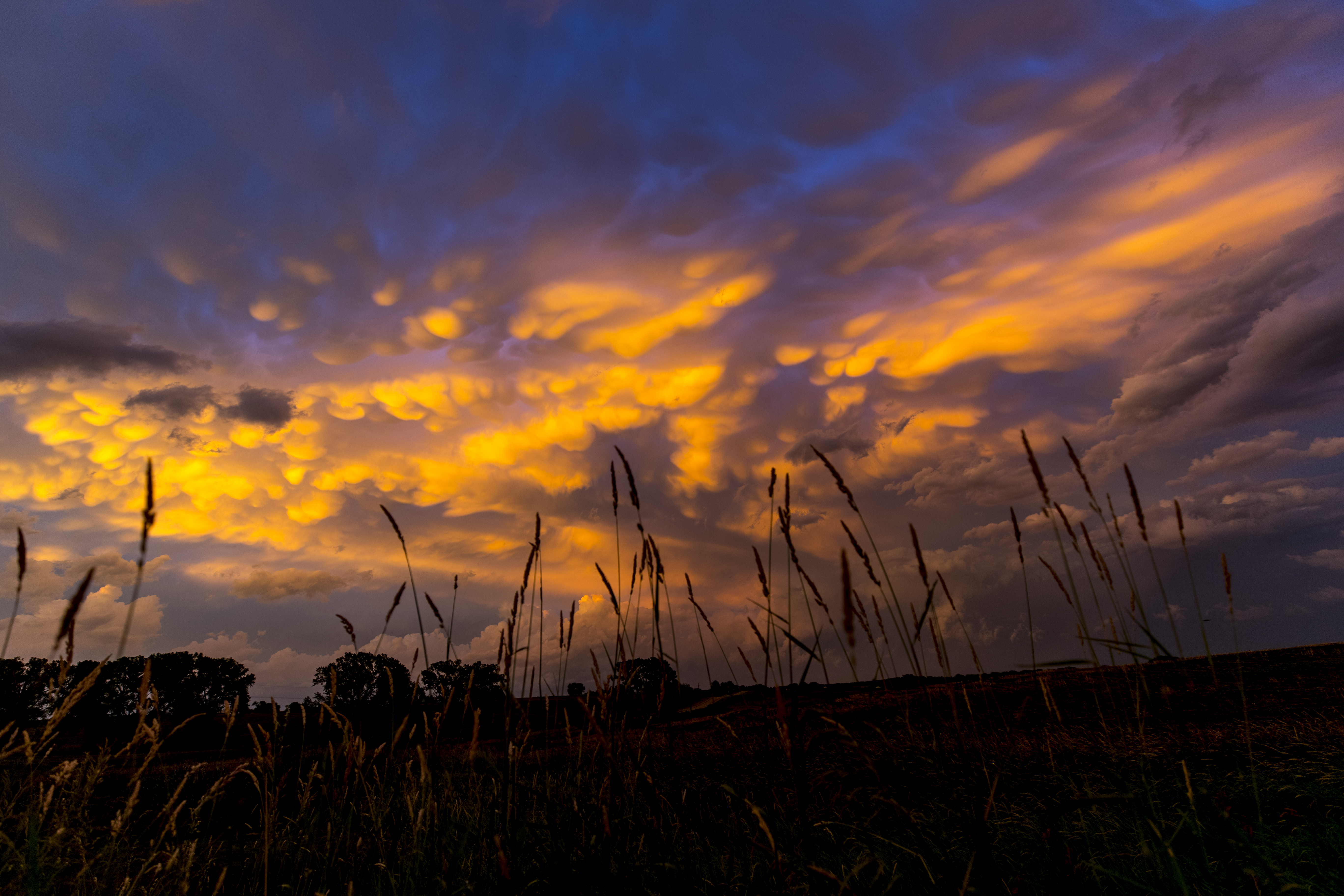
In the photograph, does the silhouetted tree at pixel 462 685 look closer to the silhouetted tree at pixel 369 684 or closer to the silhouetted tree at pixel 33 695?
the silhouetted tree at pixel 369 684

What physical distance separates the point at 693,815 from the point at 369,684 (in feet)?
6.28

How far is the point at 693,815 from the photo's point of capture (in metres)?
3.60

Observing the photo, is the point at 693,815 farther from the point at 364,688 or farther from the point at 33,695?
the point at 33,695

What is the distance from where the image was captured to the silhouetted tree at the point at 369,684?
3.09 m

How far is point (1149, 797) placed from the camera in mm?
1909

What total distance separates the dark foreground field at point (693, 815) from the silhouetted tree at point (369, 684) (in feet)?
0.58

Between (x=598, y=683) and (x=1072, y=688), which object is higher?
(x=598, y=683)

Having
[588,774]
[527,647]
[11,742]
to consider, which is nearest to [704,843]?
[588,774]

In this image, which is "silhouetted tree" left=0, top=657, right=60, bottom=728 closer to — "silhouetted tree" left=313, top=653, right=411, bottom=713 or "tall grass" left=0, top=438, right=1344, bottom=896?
"tall grass" left=0, top=438, right=1344, bottom=896

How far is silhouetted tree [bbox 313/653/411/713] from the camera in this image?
10.1 feet

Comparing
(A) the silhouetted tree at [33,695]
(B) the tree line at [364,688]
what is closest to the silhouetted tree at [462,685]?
(B) the tree line at [364,688]

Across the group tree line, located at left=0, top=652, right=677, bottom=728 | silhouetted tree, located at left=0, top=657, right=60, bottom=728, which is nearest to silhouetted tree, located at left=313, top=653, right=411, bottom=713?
tree line, located at left=0, top=652, right=677, bottom=728

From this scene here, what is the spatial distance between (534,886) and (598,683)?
73 cm

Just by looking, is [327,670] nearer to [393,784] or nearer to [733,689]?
[393,784]
